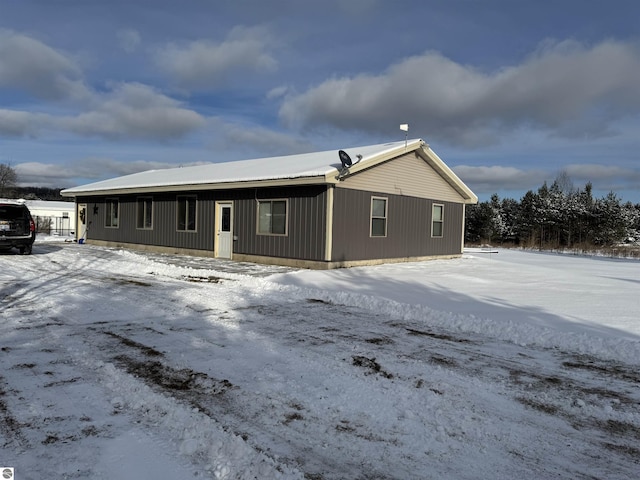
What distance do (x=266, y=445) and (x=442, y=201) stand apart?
17.5 m

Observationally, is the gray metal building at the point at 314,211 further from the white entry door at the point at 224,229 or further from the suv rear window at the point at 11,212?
the suv rear window at the point at 11,212

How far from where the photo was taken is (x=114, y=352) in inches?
214

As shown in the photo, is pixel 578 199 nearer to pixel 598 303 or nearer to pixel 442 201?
pixel 442 201

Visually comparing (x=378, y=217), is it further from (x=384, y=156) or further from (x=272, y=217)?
(x=272, y=217)

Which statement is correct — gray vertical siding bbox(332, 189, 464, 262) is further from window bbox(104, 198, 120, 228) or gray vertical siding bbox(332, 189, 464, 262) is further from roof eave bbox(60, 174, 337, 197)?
window bbox(104, 198, 120, 228)

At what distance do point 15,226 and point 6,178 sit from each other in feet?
203

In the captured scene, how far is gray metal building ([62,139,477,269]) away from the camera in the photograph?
47.5 ft

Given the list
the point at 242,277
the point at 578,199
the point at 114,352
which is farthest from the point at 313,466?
the point at 578,199

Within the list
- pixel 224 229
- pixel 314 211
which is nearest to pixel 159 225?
pixel 224 229

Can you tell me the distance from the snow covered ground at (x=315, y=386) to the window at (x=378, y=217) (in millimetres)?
6832

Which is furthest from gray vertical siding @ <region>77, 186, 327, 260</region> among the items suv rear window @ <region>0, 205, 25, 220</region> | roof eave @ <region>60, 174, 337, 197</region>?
suv rear window @ <region>0, 205, 25, 220</region>

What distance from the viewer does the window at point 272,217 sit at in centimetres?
1526

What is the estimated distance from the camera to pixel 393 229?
1700cm

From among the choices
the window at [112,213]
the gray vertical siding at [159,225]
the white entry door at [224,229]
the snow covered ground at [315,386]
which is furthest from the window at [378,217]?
the window at [112,213]
